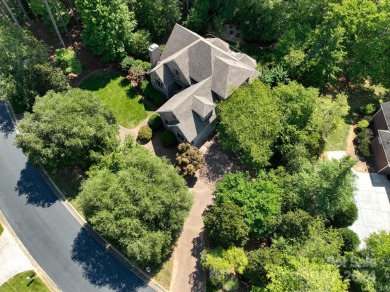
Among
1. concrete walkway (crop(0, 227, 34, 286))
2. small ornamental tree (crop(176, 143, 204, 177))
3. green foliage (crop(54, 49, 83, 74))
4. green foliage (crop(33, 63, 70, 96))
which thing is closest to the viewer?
concrete walkway (crop(0, 227, 34, 286))

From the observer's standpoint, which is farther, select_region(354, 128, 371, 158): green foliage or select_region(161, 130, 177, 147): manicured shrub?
select_region(354, 128, 371, 158): green foliage

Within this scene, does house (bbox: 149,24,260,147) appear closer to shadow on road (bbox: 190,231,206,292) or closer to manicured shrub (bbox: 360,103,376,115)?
shadow on road (bbox: 190,231,206,292)

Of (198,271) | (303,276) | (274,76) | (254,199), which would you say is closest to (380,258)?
(303,276)

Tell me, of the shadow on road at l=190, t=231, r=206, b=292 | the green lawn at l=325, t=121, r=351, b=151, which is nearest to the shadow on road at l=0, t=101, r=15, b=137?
the shadow on road at l=190, t=231, r=206, b=292

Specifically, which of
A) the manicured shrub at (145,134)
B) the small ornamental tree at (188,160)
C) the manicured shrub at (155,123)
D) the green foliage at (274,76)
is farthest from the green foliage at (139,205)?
the green foliage at (274,76)

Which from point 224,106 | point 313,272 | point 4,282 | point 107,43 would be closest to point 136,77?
point 107,43

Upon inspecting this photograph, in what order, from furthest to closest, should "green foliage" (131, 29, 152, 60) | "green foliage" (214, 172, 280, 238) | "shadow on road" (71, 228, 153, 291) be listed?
"green foliage" (131, 29, 152, 60) < "green foliage" (214, 172, 280, 238) < "shadow on road" (71, 228, 153, 291)
